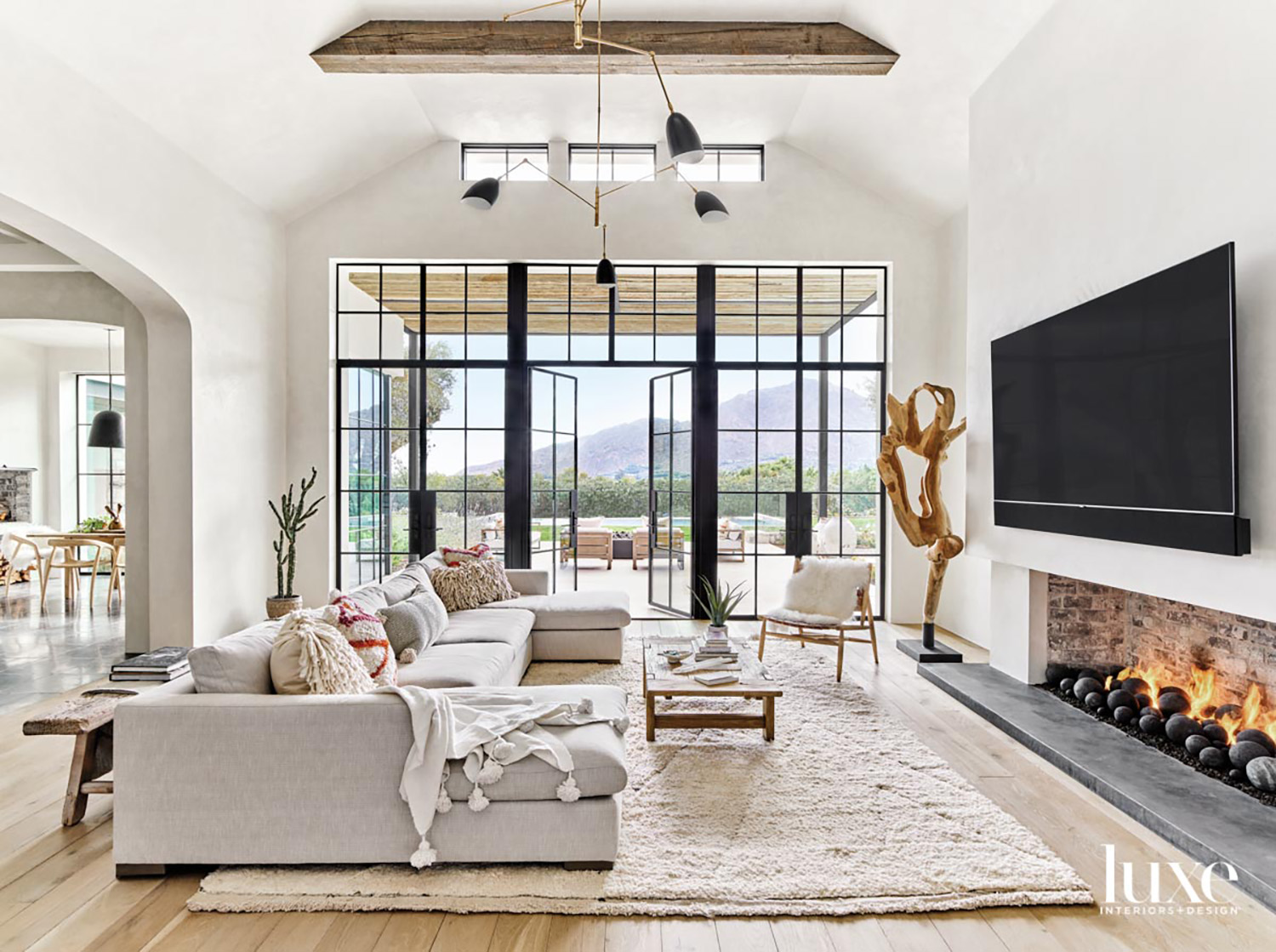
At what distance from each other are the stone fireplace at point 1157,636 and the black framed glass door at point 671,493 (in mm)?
3019

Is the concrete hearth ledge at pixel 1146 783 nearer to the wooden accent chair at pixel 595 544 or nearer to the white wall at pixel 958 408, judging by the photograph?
the white wall at pixel 958 408

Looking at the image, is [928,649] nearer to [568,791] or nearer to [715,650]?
[715,650]

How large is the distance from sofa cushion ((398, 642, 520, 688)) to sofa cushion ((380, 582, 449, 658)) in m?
0.07

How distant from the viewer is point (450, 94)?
18.9 ft

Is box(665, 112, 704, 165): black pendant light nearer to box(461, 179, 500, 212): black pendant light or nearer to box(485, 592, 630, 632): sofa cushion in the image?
box(461, 179, 500, 212): black pendant light

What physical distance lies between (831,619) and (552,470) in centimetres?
279

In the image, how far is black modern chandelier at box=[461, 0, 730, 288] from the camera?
11.6ft

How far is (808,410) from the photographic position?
6.64 metres

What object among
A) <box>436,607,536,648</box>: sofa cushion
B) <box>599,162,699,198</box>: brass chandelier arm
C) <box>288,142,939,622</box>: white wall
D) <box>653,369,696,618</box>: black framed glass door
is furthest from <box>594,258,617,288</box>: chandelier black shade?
<box>436,607,536,648</box>: sofa cushion

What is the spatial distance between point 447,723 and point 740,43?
4389 millimetres

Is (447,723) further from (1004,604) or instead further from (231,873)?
(1004,604)

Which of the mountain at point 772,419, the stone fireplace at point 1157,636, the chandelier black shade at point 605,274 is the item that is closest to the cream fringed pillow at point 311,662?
the chandelier black shade at point 605,274

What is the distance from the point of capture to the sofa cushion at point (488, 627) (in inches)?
168

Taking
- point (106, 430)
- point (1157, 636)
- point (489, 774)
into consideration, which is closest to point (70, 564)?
point (106, 430)
